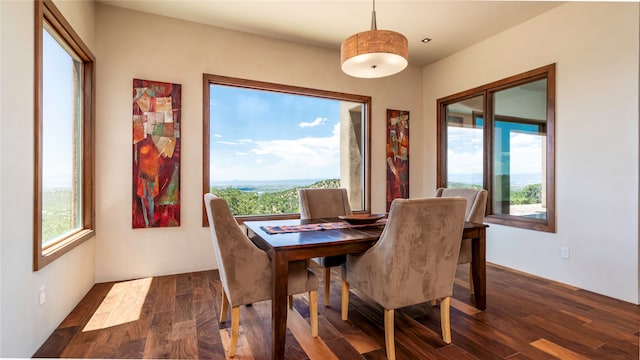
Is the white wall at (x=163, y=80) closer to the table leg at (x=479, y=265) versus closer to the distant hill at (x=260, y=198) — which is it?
the distant hill at (x=260, y=198)

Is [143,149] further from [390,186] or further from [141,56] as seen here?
[390,186]

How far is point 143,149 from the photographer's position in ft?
10.5

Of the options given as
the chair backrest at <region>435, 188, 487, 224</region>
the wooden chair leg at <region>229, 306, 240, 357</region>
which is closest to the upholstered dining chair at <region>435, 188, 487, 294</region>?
the chair backrest at <region>435, 188, 487, 224</region>

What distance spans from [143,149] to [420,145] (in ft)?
12.7

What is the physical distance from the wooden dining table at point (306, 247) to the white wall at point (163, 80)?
1471 mm

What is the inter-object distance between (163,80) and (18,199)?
6.54 feet

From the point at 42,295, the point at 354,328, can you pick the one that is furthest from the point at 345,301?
the point at 42,295

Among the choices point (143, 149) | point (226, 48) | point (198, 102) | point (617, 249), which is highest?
point (226, 48)

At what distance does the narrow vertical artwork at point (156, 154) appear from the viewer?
317 cm

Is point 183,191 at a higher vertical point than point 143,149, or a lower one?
lower

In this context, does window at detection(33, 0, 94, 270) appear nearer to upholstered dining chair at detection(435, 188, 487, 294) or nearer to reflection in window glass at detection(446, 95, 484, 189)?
upholstered dining chair at detection(435, 188, 487, 294)

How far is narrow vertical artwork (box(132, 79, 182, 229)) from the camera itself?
3174 mm

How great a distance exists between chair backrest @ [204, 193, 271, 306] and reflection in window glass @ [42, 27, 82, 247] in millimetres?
1353

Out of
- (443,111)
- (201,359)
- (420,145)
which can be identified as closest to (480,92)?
(443,111)
